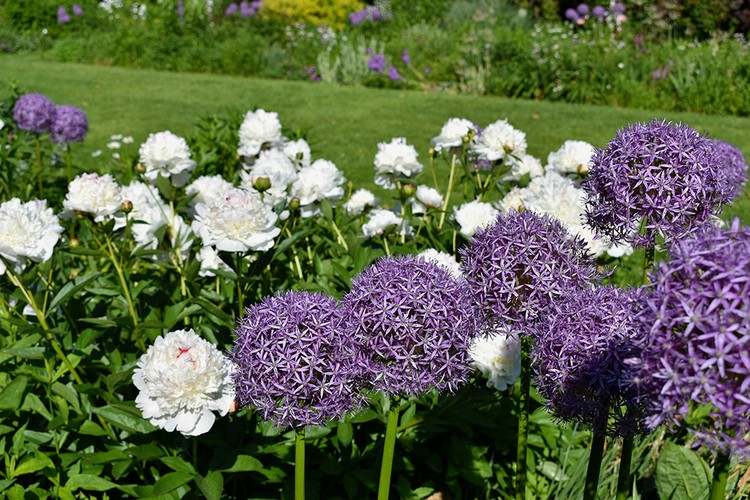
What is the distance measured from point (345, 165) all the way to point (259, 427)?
557cm

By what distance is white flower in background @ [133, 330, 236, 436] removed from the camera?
6.35 ft

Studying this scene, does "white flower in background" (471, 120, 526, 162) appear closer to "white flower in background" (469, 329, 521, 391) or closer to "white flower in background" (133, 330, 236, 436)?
"white flower in background" (469, 329, 521, 391)

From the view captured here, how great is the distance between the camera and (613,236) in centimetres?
196

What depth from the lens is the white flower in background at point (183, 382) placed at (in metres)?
1.93

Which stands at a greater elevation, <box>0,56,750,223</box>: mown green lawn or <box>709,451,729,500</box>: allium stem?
<box>709,451,729,500</box>: allium stem

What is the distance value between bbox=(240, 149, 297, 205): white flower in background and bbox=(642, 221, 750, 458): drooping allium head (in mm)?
1865

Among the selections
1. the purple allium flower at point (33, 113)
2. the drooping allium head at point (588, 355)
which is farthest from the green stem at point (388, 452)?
the purple allium flower at point (33, 113)

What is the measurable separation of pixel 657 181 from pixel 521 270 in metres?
0.36

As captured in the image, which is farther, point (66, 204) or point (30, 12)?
point (30, 12)

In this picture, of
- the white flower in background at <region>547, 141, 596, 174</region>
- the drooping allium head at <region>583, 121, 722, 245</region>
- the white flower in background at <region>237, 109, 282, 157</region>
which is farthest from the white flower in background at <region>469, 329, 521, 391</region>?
the white flower in background at <region>237, 109, 282, 157</region>

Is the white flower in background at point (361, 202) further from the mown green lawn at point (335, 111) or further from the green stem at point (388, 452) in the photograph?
the mown green lawn at point (335, 111)

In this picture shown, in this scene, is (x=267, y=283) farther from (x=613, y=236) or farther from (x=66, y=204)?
(x=613, y=236)

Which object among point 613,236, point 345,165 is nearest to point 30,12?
point 345,165

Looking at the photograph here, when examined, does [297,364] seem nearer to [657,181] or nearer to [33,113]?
[657,181]
